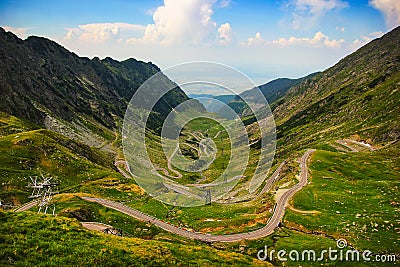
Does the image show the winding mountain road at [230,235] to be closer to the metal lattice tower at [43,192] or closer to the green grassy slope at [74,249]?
the metal lattice tower at [43,192]

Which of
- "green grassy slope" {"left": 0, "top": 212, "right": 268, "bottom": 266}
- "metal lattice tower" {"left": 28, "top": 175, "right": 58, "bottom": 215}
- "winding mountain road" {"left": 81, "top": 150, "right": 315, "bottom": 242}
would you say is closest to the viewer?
"green grassy slope" {"left": 0, "top": 212, "right": 268, "bottom": 266}

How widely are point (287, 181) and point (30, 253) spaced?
112m

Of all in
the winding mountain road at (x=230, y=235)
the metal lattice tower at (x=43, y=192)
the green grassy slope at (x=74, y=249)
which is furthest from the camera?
the winding mountain road at (x=230, y=235)

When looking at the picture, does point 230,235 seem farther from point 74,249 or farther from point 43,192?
point 74,249

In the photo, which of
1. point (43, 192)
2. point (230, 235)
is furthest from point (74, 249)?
point (43, 192)

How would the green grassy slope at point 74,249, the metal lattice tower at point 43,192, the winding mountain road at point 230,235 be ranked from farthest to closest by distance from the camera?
the winding mountain road at point 230,235 → the metal lattice tower at point 43,192 → the green grassy slope at point 74,249

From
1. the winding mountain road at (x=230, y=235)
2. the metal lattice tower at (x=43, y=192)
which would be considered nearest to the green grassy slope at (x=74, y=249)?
the metal lattice tower at (x=43, y=192)

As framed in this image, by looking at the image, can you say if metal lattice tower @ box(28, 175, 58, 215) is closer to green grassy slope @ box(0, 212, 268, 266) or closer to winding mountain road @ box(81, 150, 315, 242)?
winding mountain road @ box(81, 150, 315, 242)

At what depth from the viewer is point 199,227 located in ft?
287

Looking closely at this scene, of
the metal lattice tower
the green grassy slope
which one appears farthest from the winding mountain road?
the green grassy slope

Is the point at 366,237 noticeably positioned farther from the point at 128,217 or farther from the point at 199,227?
the point at 128,217

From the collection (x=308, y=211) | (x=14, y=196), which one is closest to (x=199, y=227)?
(x=308, y=211)

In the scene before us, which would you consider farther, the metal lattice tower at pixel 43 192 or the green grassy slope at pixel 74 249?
the metal lattice tower at pixel 43 192

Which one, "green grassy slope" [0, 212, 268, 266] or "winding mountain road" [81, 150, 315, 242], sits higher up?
"green grassy slope" [0, 212, 268, 266]
